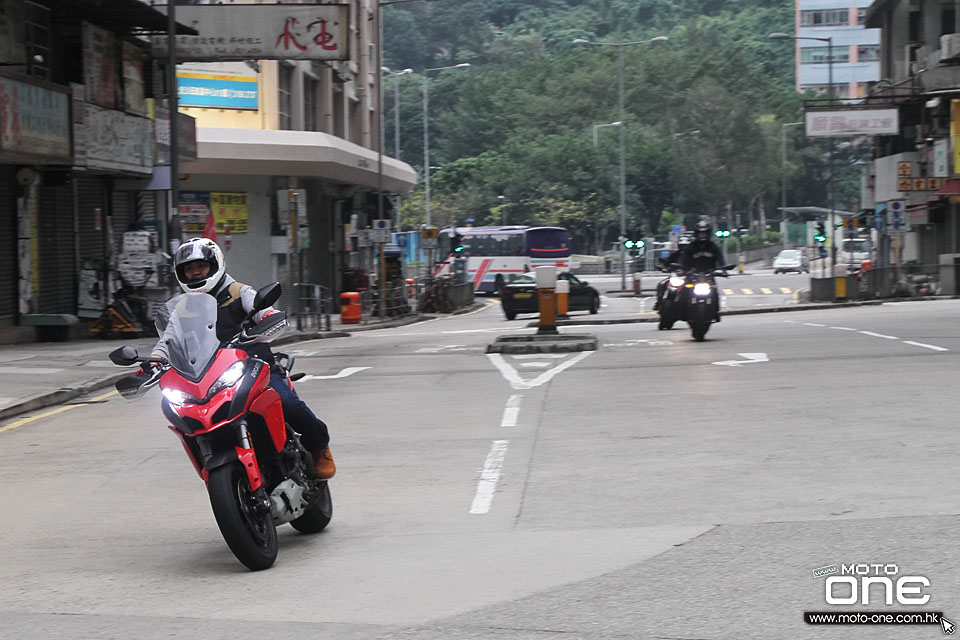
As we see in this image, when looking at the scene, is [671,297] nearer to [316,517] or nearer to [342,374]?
[342,374]

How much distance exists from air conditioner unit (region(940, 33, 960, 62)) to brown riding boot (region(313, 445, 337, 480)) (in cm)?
4760

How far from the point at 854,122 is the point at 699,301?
39.6 metres

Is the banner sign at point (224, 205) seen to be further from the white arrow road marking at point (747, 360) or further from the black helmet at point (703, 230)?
the white arrow road marking at point (747, 360)

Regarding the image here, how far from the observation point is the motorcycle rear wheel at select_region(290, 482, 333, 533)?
790 cm

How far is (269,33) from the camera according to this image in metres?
29.1

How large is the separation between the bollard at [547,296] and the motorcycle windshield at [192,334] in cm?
1436

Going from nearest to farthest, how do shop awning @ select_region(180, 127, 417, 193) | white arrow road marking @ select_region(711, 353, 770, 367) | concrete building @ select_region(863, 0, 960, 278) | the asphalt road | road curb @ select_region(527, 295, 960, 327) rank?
the asphalt road, white arrow road marking @ select_region(711, 353, 770, 367), road curb @ select_region(527, 295, 960, 327), shop awning @ select_region(180, 127, 417, 193), concrete building @ select_region(863, 0, 960, 278)

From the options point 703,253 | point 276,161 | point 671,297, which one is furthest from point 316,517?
point 276,161

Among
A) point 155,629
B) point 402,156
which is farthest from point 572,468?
point 402,156

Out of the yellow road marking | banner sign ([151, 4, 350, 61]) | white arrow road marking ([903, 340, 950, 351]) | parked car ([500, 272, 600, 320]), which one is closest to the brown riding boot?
the yellow road marking

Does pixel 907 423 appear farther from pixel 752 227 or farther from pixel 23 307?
pixel 752 227

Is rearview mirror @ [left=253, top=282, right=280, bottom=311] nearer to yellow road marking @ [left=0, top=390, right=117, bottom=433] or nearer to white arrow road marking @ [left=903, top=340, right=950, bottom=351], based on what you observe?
yellow road marking @ [left=0, top=390, right=117, bottom=433]

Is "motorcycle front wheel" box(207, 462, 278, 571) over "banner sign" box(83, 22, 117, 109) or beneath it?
beneath

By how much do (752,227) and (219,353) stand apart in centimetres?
11749
